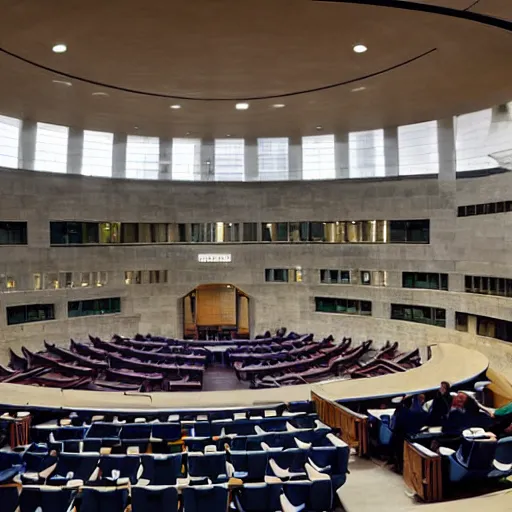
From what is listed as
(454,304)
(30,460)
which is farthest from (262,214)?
(30,460)

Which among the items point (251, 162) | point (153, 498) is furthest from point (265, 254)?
point (153, 498)

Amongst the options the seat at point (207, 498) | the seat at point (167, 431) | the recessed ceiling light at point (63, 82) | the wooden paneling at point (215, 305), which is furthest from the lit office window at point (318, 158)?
the seat at point (207, 498)

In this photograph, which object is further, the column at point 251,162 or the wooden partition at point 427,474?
the column at point 251,162

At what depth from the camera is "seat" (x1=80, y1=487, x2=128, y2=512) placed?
5.33 meters

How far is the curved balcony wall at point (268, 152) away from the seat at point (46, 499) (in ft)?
55.0

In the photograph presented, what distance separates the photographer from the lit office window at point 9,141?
1972 cm

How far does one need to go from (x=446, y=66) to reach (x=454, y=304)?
943 cm

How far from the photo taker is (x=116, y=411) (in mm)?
8938

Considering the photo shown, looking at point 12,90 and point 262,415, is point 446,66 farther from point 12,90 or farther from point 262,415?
point 12,90

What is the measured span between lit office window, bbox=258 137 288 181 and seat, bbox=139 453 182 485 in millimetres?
18714

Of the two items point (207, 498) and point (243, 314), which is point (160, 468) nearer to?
point (207, 498)

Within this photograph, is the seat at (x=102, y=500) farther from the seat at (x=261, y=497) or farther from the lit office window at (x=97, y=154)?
the lit office window at (x=97, y=154)

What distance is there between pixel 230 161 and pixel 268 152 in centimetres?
180

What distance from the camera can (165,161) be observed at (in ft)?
77.9
